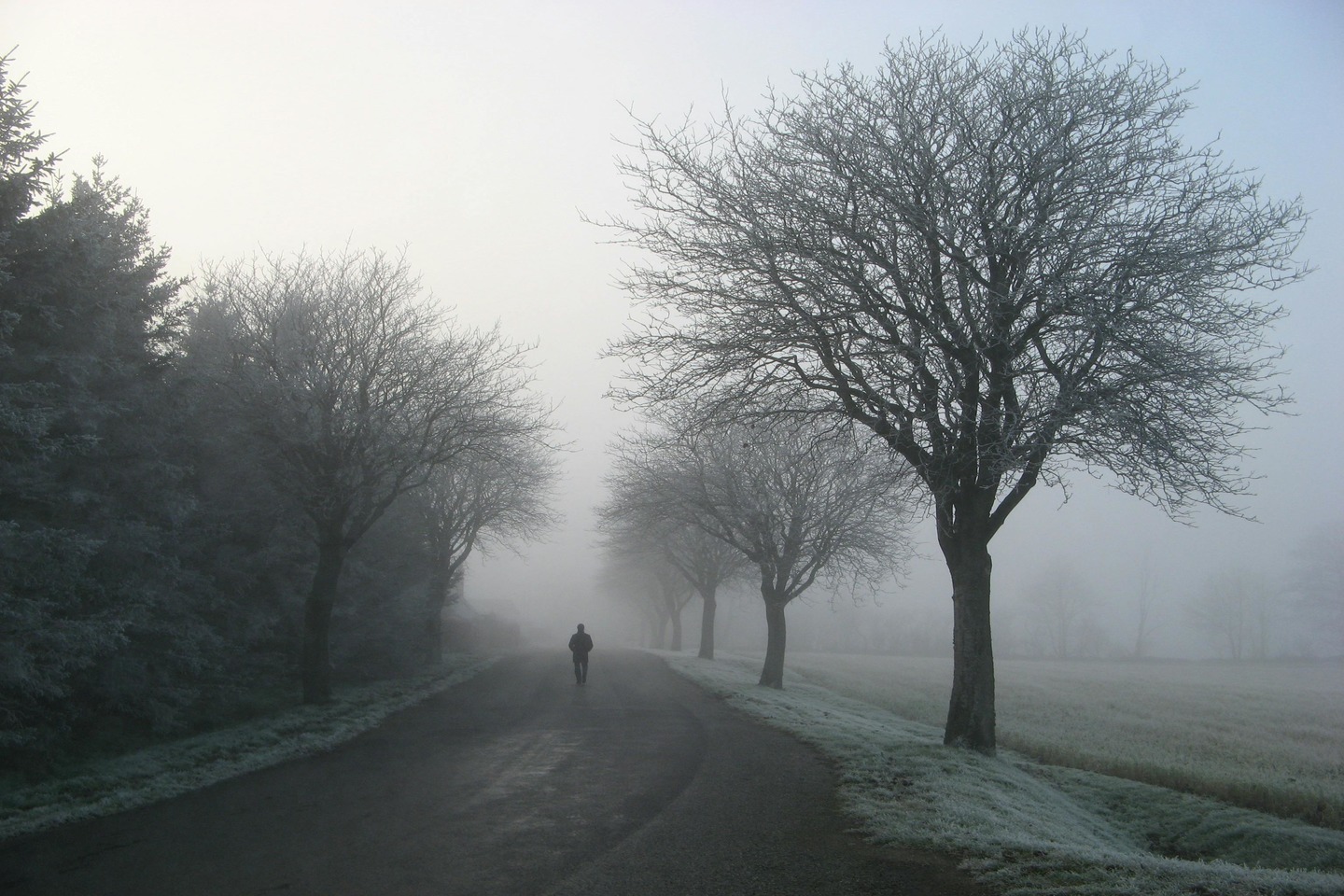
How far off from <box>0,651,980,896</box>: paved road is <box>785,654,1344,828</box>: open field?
25.4 feet

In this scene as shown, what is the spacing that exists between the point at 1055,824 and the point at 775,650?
17284 mm

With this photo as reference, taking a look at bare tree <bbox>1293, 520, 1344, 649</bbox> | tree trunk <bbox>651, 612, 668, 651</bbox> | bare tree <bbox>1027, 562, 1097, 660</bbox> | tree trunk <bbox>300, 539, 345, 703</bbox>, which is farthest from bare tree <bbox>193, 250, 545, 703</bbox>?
bare tree <bbox>1027, 562, 1097, 660</bbox>

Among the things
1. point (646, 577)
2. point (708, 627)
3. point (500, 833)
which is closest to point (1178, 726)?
point (500, 833)

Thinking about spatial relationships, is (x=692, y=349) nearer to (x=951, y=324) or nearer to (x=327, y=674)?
(x=951, y=324)

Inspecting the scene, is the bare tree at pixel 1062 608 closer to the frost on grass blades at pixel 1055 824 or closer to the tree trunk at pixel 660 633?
the tree trunk at pixel 660 633

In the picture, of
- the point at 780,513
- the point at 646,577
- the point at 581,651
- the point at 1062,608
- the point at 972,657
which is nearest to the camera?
the point at 972,657

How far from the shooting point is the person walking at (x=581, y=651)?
77.5 ft

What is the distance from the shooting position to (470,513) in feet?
118

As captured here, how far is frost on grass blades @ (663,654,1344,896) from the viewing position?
5766 mm

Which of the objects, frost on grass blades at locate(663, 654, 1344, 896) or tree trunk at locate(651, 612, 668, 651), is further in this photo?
tree trunk at locate(651, 612, 668, 651)

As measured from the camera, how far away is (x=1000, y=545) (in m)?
176

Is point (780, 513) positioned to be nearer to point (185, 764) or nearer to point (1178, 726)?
point (1178, 726)

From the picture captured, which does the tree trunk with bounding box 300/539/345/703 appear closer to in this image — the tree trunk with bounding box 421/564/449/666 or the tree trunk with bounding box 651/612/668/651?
the tree trunk with bounding box 421/564/449/666

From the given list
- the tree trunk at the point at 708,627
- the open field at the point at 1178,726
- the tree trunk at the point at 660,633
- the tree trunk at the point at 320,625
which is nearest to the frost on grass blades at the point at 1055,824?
the open field at the point at 1178,726
